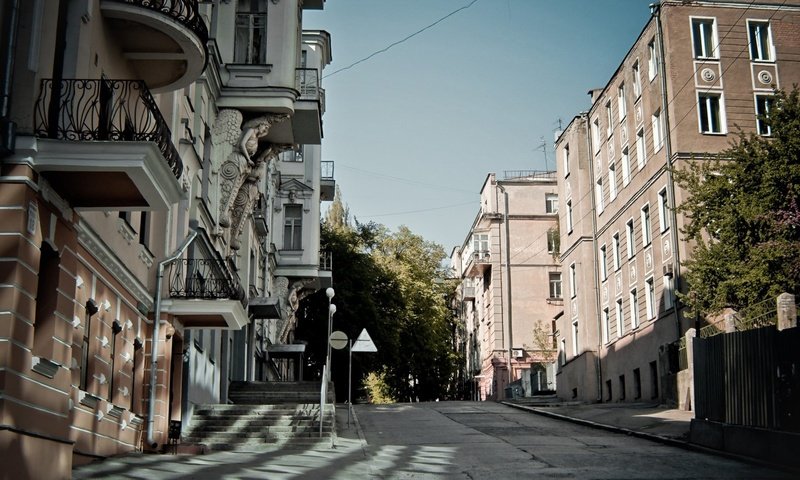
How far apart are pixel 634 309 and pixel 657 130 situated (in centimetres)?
735

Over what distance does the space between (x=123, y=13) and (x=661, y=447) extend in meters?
13.2

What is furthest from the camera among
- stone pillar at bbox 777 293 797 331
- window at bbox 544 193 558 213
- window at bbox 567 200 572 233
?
window at bbox 544 193 558 213

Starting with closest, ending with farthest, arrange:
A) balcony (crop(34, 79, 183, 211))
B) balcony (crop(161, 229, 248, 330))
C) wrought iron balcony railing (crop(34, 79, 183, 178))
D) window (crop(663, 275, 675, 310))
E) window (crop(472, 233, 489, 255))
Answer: balcony (crop(34, 79, 183, 211)), wrought iron balcony railing (crop(34, 79, 183, 178)), balcony (crop(161, 229, 248, 330)), window (crop(663, 275, 675, 310)), window (crop(472, 233, 489, 255))

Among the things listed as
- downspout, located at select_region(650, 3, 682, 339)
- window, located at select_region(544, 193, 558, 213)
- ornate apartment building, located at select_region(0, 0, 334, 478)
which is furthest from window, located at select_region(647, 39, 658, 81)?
window, located at select_region(544, 193, 558, 213)

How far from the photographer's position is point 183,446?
18031 mm

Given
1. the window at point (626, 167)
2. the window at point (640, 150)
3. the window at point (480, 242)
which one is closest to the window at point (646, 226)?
the window at point (640, 150)

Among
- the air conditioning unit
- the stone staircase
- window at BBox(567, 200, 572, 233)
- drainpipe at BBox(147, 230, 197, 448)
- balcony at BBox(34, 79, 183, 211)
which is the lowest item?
the stone staircase

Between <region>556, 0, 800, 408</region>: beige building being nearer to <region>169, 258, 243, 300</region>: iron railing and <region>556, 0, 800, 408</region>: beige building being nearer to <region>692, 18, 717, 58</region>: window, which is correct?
<region>692, 18, 717, 58</region>: window

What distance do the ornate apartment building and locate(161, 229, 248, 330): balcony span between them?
1.7 inches

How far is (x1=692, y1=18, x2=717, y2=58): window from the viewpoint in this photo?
36.2 m

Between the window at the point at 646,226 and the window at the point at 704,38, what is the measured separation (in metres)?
6.08

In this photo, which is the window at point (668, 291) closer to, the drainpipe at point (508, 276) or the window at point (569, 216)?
the window at point (569, 216)

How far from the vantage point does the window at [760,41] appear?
36.4 metres

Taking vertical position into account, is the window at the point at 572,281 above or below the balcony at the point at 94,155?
above
